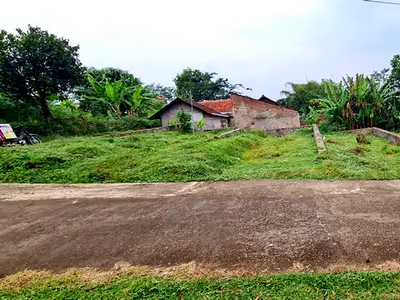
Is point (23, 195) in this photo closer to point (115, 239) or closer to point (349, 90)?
point (115, 239)

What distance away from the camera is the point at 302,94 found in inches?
1137

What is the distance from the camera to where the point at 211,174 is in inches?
231

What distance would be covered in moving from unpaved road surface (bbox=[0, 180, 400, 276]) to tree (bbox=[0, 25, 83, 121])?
33.2 feet

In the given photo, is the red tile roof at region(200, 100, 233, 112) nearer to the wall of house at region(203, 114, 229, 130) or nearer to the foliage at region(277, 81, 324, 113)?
the wall of house at region(203, 114, 229, 130)

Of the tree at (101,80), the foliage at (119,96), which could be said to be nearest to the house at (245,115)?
the foliage at (119,96)

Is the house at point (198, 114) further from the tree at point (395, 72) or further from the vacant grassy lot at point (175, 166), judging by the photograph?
the vacant grassy lot at point (175, 166)

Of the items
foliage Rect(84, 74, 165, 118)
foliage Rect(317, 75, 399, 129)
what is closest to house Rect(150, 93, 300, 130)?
foliage Rect(84, 74, 165, 118)

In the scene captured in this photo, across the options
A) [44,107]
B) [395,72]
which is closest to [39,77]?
[44,107]

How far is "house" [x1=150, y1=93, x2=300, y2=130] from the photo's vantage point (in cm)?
1944

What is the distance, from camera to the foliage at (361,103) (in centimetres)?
1282

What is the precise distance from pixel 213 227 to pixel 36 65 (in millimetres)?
13128

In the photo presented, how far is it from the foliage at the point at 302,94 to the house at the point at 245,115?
936 centimetres

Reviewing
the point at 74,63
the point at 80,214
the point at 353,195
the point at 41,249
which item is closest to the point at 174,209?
the point at 80,214

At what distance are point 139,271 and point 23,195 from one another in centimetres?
390
